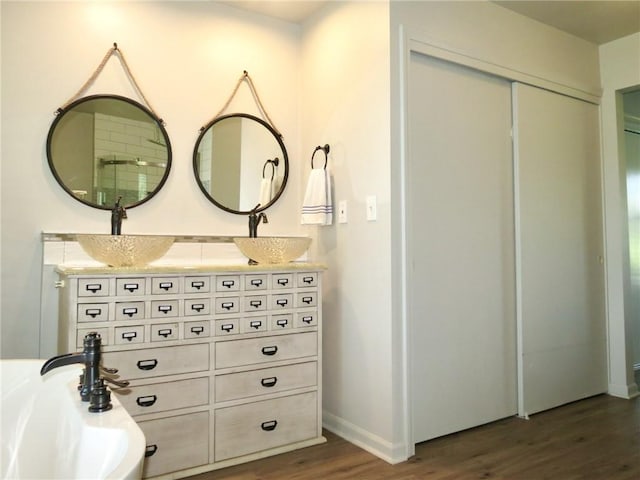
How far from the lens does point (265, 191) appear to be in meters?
2.93

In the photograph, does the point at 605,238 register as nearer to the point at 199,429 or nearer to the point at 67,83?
the point at 199,429

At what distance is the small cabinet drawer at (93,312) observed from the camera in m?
1.92

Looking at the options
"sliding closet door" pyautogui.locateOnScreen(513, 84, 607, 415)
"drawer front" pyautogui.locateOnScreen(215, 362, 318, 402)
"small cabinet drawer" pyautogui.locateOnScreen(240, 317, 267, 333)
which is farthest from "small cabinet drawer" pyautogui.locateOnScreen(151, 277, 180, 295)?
"sliding closet door" pyautogui.locateOnScreen(513, 84, 607, 415)

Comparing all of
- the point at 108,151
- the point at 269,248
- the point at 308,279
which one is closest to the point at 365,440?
the point at 308,279

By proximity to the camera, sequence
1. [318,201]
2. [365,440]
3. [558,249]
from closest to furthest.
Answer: [365,440] < [318,201] < [558,249]

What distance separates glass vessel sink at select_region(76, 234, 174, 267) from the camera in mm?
2082

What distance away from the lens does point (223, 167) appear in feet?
9.18

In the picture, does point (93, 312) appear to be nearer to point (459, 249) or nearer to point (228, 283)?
point (228, 283)

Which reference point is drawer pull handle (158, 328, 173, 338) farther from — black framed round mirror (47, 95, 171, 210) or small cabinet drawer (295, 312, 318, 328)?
black framed round mirror (47, 95, 171, 210)

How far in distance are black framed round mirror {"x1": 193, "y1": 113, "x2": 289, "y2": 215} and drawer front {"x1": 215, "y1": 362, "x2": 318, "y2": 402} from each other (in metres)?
0.97

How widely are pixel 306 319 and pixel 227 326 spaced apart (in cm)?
43

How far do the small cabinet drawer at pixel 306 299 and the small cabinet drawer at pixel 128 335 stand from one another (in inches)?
30.2

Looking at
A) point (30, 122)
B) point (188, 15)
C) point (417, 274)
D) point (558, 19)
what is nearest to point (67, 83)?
point (30, 122)

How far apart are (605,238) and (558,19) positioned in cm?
151
